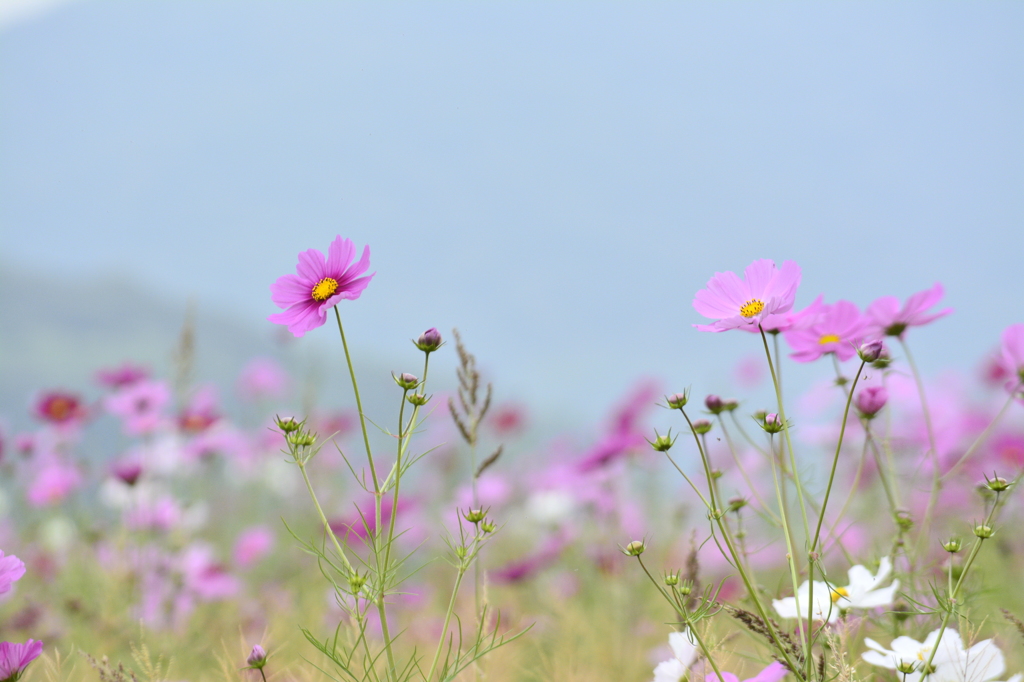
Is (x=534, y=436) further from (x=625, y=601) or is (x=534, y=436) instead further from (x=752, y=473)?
(x=625, y=601)

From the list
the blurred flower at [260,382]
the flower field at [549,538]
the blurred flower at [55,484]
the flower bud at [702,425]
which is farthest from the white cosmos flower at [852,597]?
the blurred flower at [260,382]

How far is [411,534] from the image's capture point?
3830 millimetres

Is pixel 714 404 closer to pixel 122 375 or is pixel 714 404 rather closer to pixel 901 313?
pixel 901 313

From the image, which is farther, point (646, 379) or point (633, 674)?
point (646, 379)

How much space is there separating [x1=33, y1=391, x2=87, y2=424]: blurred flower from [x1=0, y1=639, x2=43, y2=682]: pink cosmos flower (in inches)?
61.4

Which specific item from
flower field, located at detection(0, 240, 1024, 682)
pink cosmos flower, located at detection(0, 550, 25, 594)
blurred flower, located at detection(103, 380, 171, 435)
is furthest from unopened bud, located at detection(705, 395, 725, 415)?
blurred flower, located at detection(103, 380, 171, 435)

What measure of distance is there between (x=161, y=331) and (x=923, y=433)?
9.71m

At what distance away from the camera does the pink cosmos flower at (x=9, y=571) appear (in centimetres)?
75

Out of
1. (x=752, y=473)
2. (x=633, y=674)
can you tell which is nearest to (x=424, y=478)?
(x=752, y=473)

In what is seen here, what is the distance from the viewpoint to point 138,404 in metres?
2.17

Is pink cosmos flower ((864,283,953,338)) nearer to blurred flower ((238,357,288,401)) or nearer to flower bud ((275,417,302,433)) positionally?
flower bud ((275,417,302,433))

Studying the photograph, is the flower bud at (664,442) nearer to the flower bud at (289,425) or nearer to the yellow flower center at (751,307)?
the yellow flower center at (751,307)

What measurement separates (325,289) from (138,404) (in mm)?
1596

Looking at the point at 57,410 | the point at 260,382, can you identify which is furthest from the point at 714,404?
the point at 260,382
